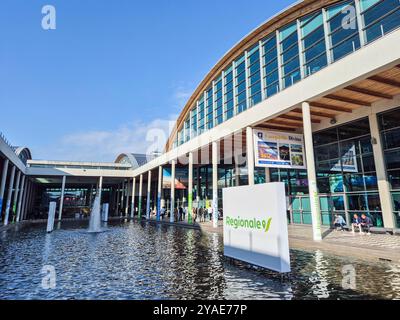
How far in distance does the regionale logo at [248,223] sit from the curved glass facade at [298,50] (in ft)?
27.9

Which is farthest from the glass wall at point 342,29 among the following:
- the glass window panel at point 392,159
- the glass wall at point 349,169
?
the glass window panel at point 392,159

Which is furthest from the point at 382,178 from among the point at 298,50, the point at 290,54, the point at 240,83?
the point at 240,83

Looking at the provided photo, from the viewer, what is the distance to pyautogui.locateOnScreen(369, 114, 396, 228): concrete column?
497 inches

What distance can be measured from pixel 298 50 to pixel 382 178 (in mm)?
9415

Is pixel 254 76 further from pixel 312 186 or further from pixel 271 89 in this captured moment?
pixel 312 186

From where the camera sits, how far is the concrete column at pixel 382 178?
12.6m

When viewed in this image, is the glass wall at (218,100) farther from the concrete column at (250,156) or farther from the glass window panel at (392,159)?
the glass window panel at (392,159)

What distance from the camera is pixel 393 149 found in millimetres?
12750

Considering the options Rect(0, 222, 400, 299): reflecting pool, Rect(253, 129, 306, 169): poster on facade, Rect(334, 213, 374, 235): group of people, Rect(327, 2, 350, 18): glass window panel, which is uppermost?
Rect(327, 2, 350, 18): glass window panel

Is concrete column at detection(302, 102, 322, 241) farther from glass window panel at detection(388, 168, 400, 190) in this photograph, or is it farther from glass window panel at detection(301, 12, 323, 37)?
glass window panel at detection(301, 12, 323, 37)

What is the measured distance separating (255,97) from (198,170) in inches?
548

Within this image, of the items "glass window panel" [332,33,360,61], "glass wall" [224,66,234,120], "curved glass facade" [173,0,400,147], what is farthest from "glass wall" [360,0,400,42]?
"glass wall" [224,66,234,120]

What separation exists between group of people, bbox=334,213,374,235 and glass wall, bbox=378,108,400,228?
1.30 m

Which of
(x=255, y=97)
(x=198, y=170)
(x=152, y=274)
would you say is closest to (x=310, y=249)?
(x=152, y=274)
